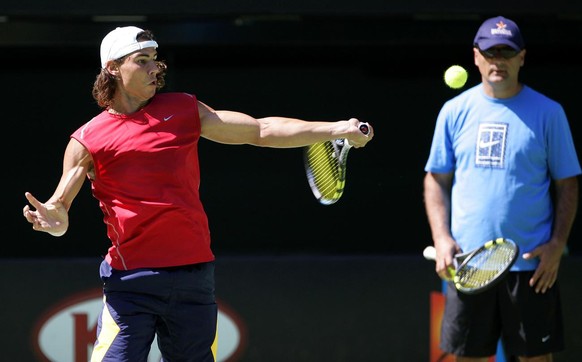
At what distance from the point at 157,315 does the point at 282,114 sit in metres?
2.23

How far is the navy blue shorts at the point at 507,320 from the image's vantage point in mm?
4688

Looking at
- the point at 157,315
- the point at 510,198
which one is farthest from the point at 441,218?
the point at 157,315

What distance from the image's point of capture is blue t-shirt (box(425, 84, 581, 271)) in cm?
465

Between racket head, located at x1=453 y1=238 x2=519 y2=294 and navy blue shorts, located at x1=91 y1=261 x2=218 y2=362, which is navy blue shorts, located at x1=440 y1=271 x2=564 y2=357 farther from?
navy blue shorts, located at x1=91 y1=261 x2=218 y2=362

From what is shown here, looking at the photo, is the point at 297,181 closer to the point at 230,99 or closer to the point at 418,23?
the point at 230,99

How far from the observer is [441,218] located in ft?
15.8

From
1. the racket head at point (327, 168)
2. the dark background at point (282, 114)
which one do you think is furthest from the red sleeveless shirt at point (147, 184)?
the dark background at point (282, 114)

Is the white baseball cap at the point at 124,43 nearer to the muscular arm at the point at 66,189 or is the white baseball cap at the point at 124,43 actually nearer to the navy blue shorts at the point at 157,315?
the muscular arm at the point at 66,189

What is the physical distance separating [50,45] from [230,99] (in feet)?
3.17

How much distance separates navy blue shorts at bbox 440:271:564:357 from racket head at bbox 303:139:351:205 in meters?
0.86

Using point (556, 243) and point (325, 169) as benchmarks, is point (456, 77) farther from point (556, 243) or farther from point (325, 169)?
point (325, 169)

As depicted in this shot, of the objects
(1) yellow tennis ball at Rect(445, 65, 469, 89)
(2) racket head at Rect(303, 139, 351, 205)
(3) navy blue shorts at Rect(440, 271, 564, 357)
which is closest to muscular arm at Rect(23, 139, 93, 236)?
(2) racket head at Rect(303, 139, 351, 205)

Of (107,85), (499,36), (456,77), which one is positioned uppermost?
(499,36)

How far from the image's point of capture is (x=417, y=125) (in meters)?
6.03
